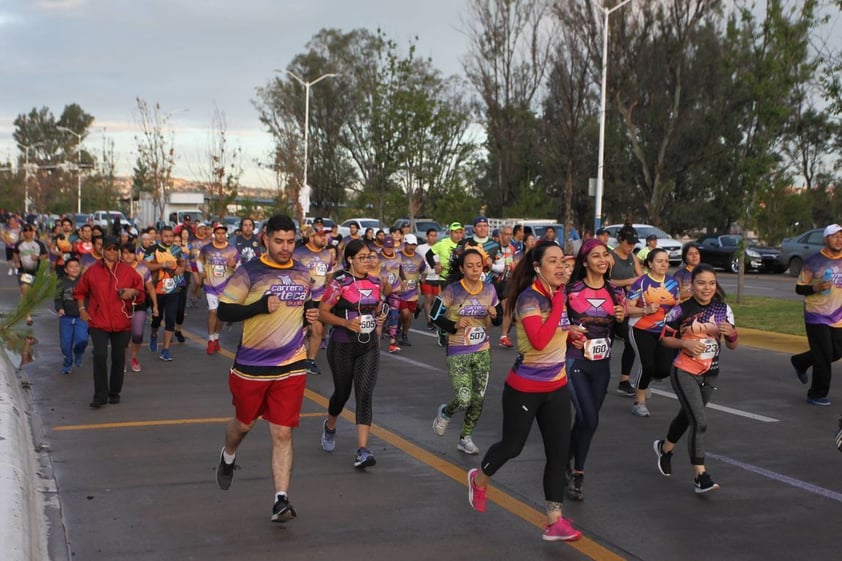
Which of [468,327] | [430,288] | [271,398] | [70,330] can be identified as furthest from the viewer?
[430,288]

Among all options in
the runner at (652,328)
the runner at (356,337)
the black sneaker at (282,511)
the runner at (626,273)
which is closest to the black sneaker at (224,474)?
the black sneaker at (282,511)

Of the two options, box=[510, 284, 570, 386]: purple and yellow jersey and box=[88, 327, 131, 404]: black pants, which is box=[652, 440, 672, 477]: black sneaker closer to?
box=[510, 284, 570, 386]: purple and yellow jersey

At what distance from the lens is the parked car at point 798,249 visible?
106ft

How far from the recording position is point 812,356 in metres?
A: 10.5

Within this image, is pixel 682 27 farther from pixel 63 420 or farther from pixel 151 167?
pixel 63 420

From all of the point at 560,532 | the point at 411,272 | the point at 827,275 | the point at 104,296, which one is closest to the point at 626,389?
the point at 827,275

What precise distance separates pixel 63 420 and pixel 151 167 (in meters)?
38.2

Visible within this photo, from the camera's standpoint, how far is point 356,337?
7.64 metres

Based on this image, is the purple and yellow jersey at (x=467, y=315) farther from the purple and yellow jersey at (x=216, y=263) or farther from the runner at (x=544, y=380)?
the purple and yellow jersey at (x=216, y=263)

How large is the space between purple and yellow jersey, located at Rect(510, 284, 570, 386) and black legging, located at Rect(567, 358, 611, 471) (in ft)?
2.67

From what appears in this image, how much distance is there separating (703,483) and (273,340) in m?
3.14

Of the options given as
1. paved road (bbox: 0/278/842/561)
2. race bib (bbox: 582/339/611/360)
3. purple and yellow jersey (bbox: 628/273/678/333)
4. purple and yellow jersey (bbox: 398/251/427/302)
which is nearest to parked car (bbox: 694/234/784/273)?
purple and yellow jersey (bbox: 398/251/427/302)

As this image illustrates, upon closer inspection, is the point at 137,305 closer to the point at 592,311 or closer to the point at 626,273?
the point at 626,273

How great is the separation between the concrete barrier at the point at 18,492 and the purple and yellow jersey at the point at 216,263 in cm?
534
